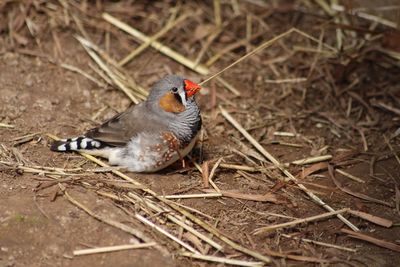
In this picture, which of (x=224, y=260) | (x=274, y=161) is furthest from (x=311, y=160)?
(x=224, y=260)

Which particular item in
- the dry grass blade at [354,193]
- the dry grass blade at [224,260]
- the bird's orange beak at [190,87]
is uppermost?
the bird's orange beak at [190,87]

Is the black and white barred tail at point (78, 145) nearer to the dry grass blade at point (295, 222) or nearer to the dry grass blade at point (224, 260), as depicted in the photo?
the dry grass blade at point (224, 260)

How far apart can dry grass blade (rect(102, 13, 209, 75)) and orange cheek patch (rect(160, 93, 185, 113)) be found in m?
1.32

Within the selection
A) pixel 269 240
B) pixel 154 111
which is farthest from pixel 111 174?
pixel 269 240

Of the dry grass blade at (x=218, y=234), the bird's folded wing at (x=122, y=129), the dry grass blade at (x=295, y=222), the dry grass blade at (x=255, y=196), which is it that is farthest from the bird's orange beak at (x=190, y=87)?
the dry grass blade at (x=295, y=222)

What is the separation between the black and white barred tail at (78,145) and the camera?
412cm

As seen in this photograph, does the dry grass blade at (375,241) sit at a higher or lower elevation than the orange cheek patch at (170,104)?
lower

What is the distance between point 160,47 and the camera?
18.2 ft

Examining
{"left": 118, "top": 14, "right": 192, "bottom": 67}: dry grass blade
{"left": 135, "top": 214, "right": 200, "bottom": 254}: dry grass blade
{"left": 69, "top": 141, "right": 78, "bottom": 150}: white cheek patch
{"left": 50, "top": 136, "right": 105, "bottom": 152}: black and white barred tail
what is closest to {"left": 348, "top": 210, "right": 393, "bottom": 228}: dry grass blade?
{"left": 135, "top": 214, "right": 200, "bottom": 254}: dry grass blade

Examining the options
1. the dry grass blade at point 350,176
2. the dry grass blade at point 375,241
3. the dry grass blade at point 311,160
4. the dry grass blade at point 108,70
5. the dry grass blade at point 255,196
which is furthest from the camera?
the dry grass blade at point 108,70

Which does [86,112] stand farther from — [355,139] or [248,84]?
[355,139]

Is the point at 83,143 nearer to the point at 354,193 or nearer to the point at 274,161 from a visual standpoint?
the point at 274,161

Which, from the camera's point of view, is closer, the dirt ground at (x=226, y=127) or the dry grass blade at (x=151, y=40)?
the dirt ground at (x=226, y=127)

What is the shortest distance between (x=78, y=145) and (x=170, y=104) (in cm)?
70
